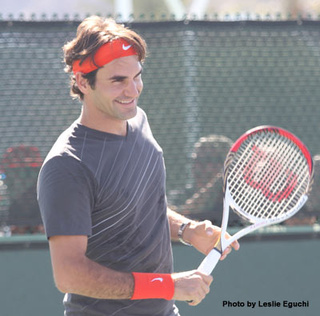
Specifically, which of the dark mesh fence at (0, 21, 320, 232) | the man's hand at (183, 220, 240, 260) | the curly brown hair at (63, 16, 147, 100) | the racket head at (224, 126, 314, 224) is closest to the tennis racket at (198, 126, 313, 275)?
the racket head at (224, 126, 314, 224)

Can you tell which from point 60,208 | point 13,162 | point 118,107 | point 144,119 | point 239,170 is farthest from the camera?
point 13,162

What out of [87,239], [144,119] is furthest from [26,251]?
[87,239]

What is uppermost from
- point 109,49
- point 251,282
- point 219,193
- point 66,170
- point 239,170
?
point 109,49

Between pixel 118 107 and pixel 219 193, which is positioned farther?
pixel 219 193

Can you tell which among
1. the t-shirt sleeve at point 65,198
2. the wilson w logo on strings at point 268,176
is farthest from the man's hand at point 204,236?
the t-shirt sleeve at point 65,198

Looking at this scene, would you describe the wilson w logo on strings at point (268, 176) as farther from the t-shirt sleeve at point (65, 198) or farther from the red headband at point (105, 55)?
the t-shirt sleeve at point (65, 198)

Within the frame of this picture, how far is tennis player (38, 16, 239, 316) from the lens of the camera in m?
2.57

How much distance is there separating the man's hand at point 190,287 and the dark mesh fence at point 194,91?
2.19 meters

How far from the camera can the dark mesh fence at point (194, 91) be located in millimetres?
4879

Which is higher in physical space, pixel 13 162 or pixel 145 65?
pixel 145 65

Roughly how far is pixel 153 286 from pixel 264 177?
1.17 meters

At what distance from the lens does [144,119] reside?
10.5 ft

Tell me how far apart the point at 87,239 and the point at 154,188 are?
403 mm

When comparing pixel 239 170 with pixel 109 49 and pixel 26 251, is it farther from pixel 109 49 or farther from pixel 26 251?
pixel 26 251
